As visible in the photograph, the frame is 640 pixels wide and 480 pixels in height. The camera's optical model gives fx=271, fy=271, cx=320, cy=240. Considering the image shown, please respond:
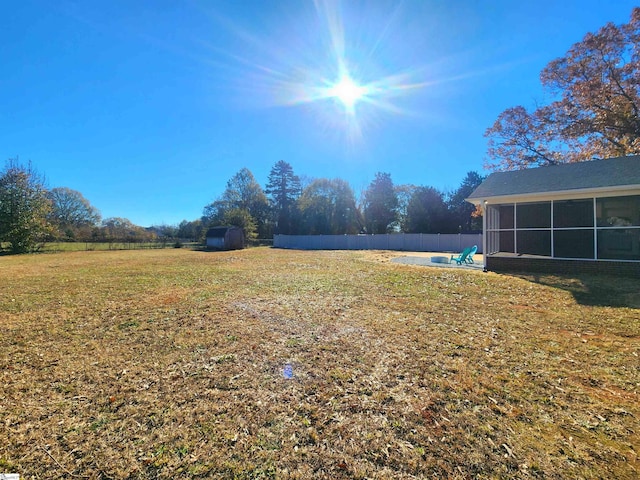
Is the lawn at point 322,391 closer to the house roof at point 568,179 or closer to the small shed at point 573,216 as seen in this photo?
the small shed at point 573,216

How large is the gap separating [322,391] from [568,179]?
37.4 feet

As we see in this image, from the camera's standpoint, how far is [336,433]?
1939mm

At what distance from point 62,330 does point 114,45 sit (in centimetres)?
854

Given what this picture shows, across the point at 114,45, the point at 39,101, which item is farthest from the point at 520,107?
the point at 39,101

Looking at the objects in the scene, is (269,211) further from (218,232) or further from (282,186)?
(218,232)

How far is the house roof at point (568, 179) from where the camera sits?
813 centimetres

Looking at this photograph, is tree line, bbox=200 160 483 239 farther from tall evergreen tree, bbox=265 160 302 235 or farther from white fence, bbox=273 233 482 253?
white fence, bbox=273 233 482 253

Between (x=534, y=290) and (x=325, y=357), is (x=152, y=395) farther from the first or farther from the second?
(x=534, y=290)

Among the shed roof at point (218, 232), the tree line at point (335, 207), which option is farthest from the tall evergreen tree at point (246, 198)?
the shed roof at point (218, 232)

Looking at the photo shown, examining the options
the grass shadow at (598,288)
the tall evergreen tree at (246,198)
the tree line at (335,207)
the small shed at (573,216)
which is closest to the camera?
the grass shadow at (598,288)

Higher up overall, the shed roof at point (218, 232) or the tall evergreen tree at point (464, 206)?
the tall evergreen tree at point (464, 206)

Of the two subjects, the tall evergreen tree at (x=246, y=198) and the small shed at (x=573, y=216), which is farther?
the tall evergreen tree at (x=246, y=198)

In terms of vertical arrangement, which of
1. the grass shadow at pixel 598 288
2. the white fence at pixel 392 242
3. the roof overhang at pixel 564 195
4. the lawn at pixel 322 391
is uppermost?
the roof overhang at pixel 564 195

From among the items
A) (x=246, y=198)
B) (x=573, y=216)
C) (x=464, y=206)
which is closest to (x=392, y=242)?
(x=464, y=206)
